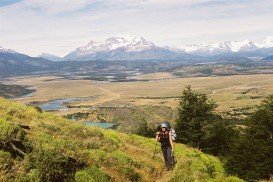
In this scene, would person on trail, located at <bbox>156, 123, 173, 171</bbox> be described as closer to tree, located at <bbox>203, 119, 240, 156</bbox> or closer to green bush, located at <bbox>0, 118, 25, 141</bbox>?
green bush, located at <bbox>0, 118, 25, 141</bbox>

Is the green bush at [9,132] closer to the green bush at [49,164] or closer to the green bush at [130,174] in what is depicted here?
the green bush at [49,164]

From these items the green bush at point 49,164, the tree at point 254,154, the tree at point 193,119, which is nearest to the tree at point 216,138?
the tree at point 193,119

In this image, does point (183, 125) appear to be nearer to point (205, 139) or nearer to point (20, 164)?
point (205, 139)

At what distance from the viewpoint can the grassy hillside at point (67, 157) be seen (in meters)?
13.3

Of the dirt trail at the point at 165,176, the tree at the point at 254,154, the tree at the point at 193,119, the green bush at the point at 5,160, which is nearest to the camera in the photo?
the green bush at the point at 5,160

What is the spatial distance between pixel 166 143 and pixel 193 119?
3172cm

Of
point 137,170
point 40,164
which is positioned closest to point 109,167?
point 137,170

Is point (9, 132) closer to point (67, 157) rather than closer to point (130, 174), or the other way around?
point (67, 157)

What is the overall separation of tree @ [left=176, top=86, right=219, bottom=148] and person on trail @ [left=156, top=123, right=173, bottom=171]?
28.4 metres

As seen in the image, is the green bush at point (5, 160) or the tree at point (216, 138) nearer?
the green bush at point (5, 160)

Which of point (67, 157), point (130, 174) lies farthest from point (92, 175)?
point (130, 174)

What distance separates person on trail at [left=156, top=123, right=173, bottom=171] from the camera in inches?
801

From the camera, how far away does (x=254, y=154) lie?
1102 inches

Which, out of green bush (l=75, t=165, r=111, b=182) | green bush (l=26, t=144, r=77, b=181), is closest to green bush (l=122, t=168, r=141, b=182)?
green bush (l=75, t=165, r=111, b=182)
